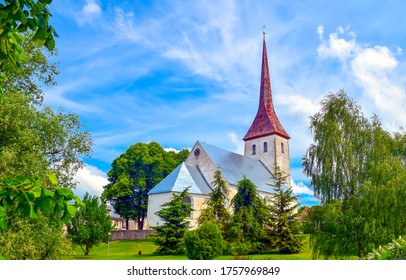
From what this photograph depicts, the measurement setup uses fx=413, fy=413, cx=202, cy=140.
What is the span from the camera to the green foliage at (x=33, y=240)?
32.8ft

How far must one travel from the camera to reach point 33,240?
426 inches

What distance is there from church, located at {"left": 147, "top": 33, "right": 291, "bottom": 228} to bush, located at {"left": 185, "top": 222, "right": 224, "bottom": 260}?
7364 mm

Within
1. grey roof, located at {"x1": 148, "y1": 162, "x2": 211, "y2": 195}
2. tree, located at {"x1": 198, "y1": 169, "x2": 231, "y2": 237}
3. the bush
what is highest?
grey roof, located at {"x1": 148, "y1": 162, "x2": 211, "y2": 195}

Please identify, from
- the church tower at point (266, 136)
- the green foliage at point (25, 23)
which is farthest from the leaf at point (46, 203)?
the church tower at point (266, 136)

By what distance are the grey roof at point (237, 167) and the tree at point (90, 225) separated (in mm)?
15525

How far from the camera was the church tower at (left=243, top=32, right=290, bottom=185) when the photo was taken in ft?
149

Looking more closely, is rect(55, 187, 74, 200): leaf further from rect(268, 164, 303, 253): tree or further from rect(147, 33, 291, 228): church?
rect(147, 33, 291, 228): church

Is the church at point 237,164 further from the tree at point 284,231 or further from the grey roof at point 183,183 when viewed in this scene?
the tree at point 284,231

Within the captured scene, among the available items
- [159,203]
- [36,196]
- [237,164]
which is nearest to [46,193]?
[36,196]

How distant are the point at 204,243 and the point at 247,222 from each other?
6.63m

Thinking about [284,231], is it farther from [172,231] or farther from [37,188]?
[37,188]

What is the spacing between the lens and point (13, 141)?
36.1 ft

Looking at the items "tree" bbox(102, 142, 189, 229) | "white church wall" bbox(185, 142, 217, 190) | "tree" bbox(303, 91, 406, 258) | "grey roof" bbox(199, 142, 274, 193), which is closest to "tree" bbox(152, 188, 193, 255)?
"tree" bbox(303, 91, 406, 258)
